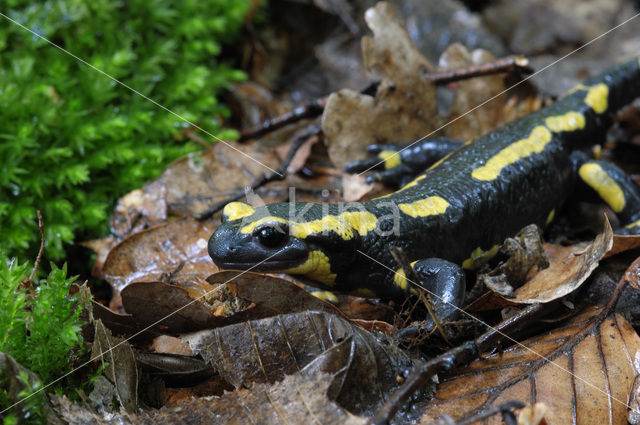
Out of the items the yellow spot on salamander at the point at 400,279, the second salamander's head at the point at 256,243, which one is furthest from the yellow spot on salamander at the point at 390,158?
the second salamander's head at the point at 256,243

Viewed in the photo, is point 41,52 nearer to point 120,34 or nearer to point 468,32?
point 120,34

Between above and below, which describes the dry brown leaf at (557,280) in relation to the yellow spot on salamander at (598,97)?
below

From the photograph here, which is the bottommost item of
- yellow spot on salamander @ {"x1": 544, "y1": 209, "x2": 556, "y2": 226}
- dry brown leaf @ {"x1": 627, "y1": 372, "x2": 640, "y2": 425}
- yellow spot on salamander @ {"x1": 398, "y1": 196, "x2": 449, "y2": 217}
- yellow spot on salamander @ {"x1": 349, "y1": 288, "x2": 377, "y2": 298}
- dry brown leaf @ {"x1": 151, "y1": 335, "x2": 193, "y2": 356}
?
yellow spot on salamander @ {"x1": 349, "y1": 288, "x2": 377, "y2": 298}

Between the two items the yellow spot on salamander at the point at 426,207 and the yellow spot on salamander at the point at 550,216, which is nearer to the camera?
the yellow spot on salamander at the point at 426,207

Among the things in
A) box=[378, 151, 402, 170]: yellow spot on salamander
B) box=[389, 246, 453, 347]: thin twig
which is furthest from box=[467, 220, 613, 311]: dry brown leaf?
box=[378, 151, 402, 170]: yellow spot on salamander

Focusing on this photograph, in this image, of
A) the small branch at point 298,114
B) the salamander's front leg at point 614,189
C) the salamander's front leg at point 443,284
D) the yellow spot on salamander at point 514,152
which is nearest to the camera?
the salamander's front leg at point 443,284

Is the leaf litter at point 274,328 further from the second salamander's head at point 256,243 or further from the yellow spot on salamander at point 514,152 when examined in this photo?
the yellow spot on salamander at point 514,152

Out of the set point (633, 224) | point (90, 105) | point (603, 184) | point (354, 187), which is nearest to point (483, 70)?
point (603, 184)

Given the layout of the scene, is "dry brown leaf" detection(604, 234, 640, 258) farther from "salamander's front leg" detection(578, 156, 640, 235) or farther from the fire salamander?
"salamander's front leg" detection(578, 156, 640, 235)

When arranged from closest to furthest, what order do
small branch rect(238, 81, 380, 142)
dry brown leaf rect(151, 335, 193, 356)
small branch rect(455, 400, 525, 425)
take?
small branch rect(455, 400, 525, 425) < dry brown leaf rect(151, 335, 193, 356) < small branch rect(238, 81, 380, 142)
